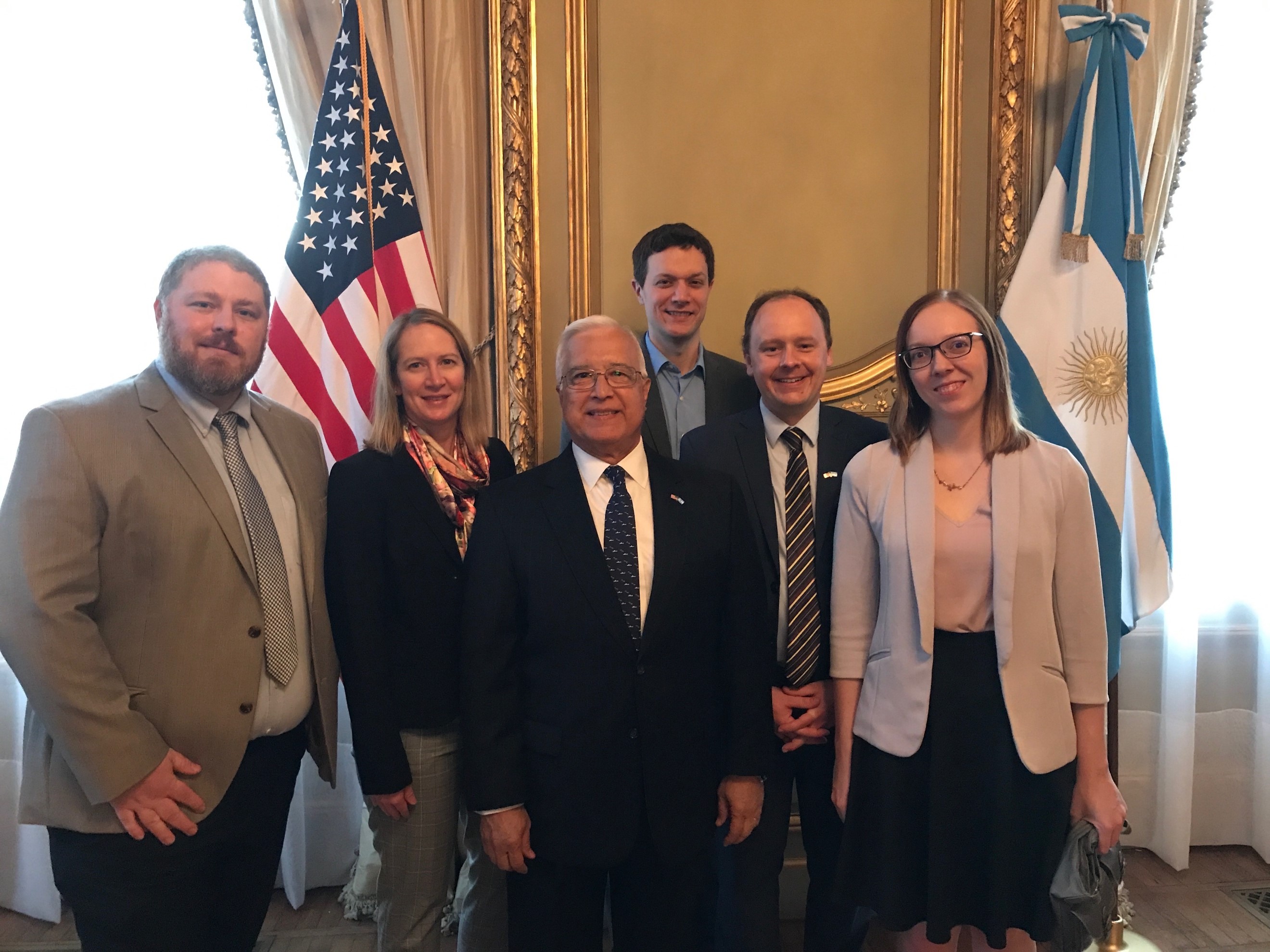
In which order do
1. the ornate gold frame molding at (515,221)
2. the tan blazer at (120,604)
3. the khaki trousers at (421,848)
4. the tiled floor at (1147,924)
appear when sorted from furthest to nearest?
the ornate gold frame molding at (515,221) → the tiled floor at (1147,924) → the khaki trousers at (421,848) → the tan blazer at (120,604)

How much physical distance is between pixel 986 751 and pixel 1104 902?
32cm

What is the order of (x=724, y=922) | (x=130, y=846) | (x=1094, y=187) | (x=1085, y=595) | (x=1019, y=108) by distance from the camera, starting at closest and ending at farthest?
(x=130, y=846) → (x=1085, y=595) → (x=724, y=922) → (x=1094, y=187) → (x=1019, y=108)

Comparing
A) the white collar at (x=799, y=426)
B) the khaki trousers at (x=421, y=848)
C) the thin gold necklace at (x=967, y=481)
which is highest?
the white collar at (x=799, y=426)

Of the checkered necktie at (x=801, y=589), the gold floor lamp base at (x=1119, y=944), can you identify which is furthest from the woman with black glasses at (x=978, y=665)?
the gold floor lamp base at (x=1119, y=944)

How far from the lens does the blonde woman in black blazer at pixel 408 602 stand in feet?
5.61

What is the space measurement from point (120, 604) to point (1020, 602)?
173 cm

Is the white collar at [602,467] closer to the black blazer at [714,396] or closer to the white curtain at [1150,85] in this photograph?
the black blazer at [714,396]

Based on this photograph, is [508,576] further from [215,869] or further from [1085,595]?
[1085,595]

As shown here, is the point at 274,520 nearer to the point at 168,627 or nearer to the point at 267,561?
the point at 267,561

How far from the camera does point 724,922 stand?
1.99 m

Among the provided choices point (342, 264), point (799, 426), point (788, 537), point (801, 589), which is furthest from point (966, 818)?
point (342, 264)

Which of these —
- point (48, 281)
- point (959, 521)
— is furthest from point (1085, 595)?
point (48, 281)

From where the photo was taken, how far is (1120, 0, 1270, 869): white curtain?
9.66ft

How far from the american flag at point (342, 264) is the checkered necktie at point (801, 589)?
1.32 meters
